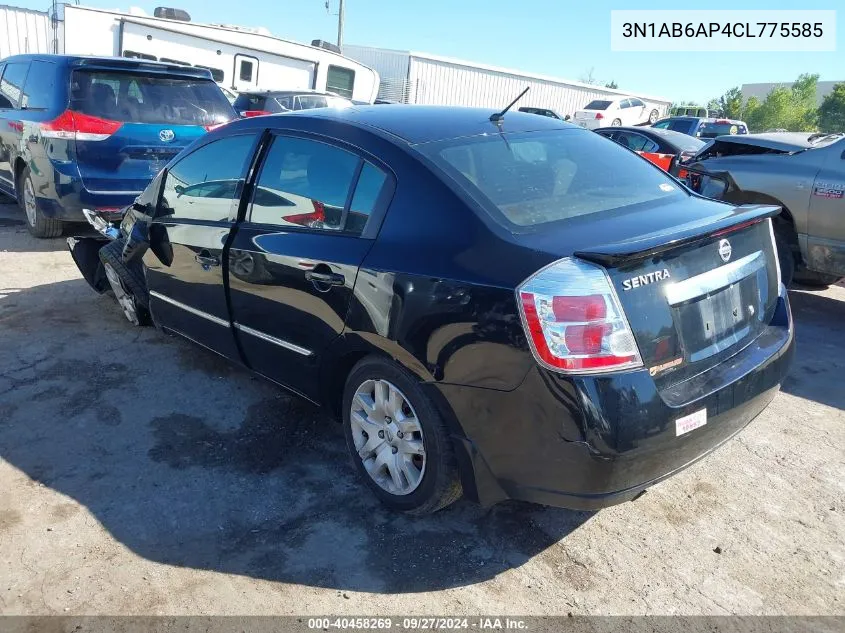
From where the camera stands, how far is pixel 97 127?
6699mm

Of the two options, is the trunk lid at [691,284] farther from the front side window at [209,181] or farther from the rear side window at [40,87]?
the rear side window at [40,87]

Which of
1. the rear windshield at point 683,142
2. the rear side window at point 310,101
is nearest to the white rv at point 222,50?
the rear side window at point 310,101

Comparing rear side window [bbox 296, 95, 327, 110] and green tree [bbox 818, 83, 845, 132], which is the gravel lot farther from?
green tree [bbox 818, 83, 845, 132]

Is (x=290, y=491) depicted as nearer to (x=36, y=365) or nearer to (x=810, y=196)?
(x=36, y=365)

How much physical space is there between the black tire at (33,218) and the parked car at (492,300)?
4.68 metres

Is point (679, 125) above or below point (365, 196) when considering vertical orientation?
above

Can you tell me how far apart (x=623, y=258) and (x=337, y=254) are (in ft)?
4.07

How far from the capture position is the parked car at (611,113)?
27.3 meters

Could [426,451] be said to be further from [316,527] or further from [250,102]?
[250,102]

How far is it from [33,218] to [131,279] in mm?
3771

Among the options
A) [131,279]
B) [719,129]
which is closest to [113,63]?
[131,279]

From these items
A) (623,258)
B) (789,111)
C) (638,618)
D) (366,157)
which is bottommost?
(638,618)

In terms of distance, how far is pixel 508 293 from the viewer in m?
2.35

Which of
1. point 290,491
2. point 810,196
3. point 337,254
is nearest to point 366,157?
point 337,254
